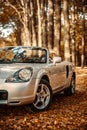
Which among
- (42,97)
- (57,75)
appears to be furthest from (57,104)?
(42,97)

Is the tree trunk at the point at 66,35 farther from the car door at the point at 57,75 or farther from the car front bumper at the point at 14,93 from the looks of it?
the car front bumper at the point at 14,93

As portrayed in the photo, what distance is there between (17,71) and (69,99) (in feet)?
10.2

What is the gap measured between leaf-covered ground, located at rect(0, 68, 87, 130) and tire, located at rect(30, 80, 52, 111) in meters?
0.14

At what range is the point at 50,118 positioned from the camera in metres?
7.66

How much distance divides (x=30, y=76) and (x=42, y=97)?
31.6 inches

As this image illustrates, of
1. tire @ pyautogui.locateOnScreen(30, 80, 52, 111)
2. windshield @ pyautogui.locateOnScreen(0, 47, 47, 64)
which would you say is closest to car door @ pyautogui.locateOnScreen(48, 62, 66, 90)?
windshield @ pyautogui.locateOnScreen(0, 47, 47, 64)

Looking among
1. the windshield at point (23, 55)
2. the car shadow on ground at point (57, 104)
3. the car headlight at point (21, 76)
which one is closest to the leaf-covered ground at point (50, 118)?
the car shadow on ground at point (57, 104)

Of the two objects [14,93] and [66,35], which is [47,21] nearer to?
[66,35]

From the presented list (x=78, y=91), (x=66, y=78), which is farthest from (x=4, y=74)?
(x=78, y=91)

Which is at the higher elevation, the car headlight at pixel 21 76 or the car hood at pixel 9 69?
the car hood at pixel 9 69

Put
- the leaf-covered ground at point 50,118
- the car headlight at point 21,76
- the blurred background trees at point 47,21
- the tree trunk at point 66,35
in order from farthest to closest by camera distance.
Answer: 1. the blurred background trees at point 47,21
2. the tree trunk at point 66,35
3. the car headlight at point 21,76
4. the leaf-covered ground at point 50,118

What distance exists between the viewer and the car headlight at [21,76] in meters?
7.77

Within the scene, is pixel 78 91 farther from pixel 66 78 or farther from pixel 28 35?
pixel 28 35

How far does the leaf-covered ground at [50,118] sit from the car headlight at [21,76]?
76 cm
